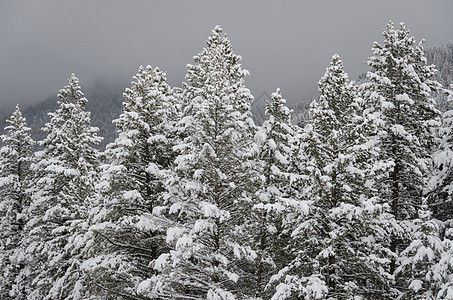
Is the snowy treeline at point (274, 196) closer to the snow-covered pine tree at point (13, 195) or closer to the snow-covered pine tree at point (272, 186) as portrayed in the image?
the snow-covered pine tree at point (272, 186)

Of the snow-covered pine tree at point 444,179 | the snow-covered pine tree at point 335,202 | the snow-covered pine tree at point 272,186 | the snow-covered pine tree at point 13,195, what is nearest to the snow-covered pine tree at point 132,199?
the snow-covered pine tree at point 272,186

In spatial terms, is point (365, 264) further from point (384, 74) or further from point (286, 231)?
point (384, 74)

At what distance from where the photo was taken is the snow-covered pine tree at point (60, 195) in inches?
729

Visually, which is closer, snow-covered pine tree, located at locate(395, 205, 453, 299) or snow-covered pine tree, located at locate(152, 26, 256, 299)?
snow-covered pine tree, located at locate(395, 205, 453, 299)

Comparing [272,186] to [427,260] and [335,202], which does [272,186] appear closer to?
[335,202]

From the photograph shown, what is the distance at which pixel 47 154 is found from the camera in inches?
891

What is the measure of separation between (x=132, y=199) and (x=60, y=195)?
7687mm

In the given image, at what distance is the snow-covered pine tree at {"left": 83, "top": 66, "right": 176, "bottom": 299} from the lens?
1366 centimetres

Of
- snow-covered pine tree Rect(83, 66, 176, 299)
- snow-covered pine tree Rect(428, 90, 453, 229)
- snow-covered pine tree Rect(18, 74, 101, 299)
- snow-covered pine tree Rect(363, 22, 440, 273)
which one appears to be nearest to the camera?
snow-covered pine tree Rect(83, 66, 176, 299)

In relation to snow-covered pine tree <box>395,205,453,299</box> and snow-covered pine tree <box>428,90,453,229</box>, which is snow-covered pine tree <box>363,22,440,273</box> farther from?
snow-covered pine tree <box>395,205,453,299</box>

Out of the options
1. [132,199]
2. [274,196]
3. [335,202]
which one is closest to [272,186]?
[274,196]

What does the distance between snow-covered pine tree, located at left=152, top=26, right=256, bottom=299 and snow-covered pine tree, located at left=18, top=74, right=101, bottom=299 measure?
22.5ft

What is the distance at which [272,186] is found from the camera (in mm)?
14914

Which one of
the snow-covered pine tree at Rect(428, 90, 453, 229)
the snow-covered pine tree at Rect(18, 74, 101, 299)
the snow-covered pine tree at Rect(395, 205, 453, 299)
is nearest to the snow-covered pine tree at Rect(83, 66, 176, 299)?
the snow-covered pine tree at Rect(18, 74, 101, 299)
